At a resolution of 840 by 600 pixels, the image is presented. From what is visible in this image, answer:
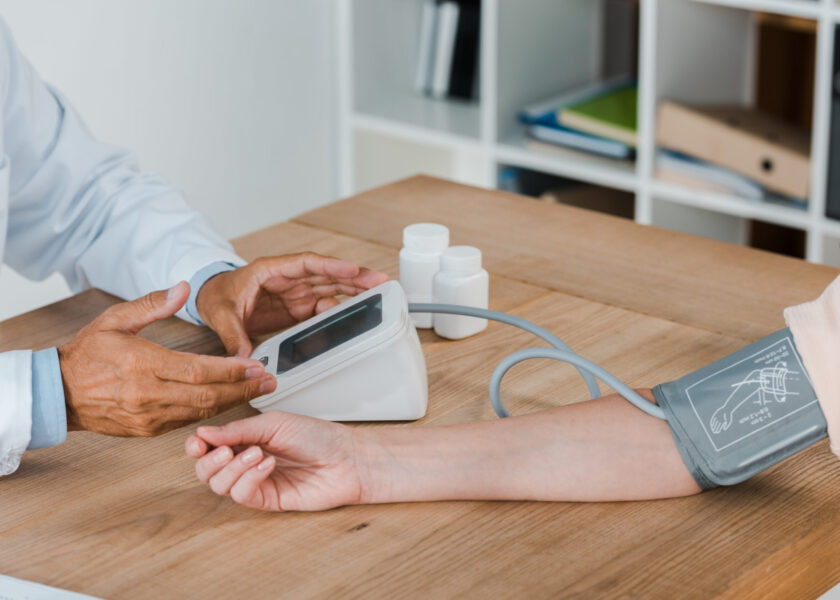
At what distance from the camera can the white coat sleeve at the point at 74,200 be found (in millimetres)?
1393

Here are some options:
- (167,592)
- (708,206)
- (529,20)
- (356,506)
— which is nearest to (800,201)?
(708,206)

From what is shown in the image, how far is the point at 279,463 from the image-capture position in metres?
0.95

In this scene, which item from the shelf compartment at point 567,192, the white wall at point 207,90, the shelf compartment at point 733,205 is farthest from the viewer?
the shelf compartment at point 567,192

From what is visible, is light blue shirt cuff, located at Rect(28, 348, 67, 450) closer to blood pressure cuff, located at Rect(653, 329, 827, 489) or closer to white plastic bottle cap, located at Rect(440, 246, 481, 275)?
white plastic bottle cap, located at Rect(440, 246, 481, 275)

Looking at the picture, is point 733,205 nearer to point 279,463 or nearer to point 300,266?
point 300,266

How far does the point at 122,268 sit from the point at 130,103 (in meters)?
1.36

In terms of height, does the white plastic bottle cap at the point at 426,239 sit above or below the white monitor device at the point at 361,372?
above

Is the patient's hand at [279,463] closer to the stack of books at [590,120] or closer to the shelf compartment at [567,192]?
the stack of books at [590,120]

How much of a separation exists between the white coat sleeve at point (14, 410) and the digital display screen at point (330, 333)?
224mm

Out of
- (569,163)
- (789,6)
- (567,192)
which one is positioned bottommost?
(567,192)

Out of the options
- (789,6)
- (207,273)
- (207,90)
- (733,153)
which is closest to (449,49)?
(207,90)

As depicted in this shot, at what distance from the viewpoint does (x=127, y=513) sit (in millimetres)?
915

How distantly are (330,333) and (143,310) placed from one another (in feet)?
0.57

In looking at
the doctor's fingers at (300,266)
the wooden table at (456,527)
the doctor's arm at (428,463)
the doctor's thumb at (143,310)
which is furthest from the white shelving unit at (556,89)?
the doctor's thumb at (143,310)
